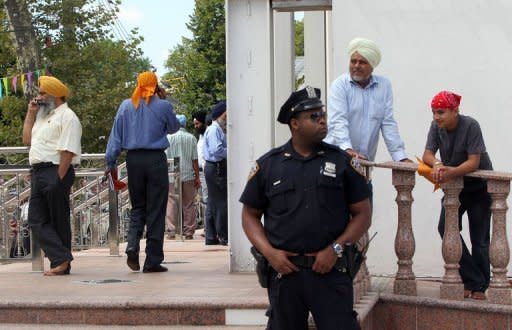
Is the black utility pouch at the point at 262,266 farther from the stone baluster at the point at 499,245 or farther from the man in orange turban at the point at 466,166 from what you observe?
the stone baluster at the point at 499,245

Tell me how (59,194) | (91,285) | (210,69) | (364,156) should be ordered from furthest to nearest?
(210,69), (59,194), (91,285), (364,156)

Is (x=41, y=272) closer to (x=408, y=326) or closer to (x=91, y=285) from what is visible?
(x=91, y=285)

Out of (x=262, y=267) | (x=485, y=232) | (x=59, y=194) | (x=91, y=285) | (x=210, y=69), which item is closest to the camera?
(x=262, y=267)

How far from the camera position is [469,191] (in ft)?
27.1

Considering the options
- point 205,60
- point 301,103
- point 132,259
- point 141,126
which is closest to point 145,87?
point 141,126

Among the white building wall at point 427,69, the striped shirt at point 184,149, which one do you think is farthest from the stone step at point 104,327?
the striped shirt at point 184,149

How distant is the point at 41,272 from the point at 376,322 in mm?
3697

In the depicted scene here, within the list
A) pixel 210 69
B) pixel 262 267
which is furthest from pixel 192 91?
pixel 262 267

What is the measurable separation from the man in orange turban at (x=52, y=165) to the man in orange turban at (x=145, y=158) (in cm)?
39

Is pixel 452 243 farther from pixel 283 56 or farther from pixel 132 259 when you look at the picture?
pixel 283 56

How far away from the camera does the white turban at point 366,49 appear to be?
763cm

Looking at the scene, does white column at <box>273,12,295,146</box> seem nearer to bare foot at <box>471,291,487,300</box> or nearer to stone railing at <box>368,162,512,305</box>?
stone railing at <box>368,162,512,305</box>

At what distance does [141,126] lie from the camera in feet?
32.6

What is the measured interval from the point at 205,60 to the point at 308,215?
4965 centimetres
